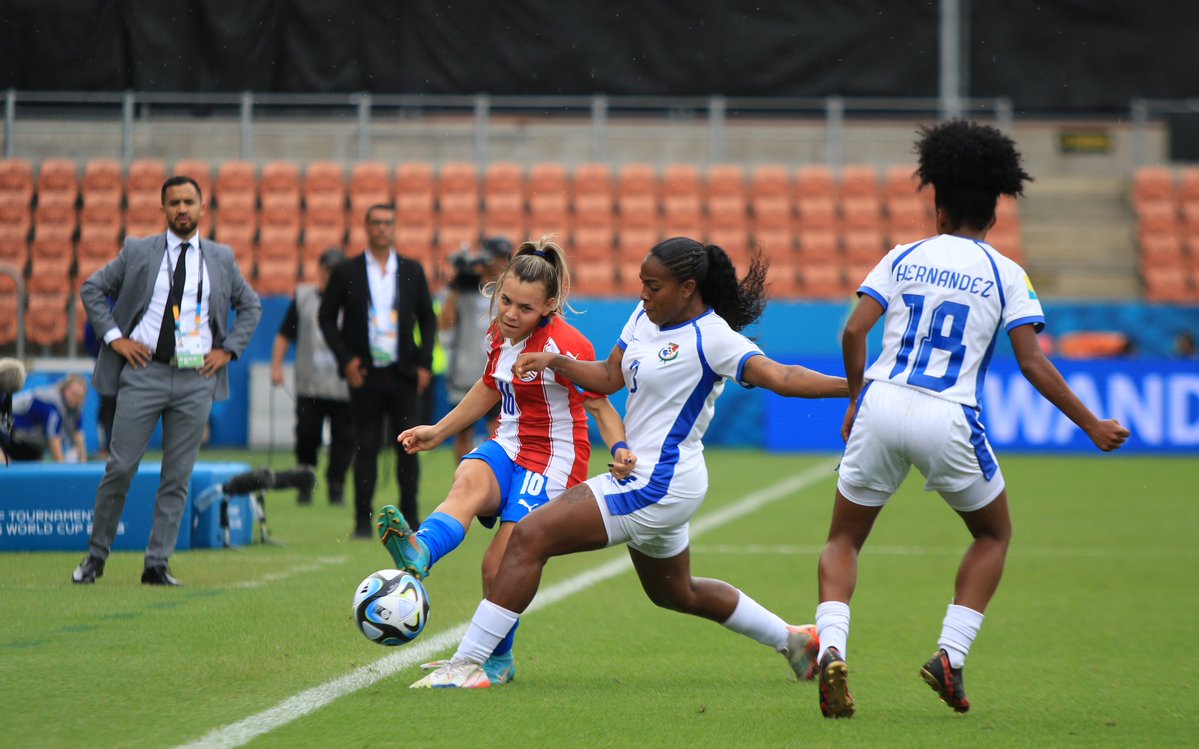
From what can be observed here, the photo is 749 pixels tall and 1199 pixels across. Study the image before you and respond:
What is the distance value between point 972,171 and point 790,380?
970 millimetres

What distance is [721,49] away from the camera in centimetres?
2373

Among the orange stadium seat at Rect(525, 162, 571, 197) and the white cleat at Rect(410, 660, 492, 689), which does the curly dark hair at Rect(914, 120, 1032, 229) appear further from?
the orange stadium seat at Rect(525, 162, 571, 197)

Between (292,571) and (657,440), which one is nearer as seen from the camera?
(657,440)

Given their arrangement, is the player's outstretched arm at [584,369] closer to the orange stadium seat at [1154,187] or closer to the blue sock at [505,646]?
the blue sock at [505,646]

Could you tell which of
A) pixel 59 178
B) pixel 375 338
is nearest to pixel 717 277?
pixel 375 338

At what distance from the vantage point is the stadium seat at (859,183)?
82.3 feet

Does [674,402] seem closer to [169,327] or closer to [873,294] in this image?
[873,294]

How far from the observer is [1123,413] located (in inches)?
800

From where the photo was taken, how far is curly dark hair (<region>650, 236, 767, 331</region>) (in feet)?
17.7

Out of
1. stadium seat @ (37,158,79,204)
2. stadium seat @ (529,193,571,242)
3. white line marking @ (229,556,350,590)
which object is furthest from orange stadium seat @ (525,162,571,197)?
white line marking @ (229,556,350,590)

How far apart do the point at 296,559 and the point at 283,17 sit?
1192 centimetres

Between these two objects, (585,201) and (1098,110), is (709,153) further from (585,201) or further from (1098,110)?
(1098,110)

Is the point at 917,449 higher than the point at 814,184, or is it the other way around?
the point at 814,184

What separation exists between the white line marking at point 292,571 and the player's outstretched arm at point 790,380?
3.88m
